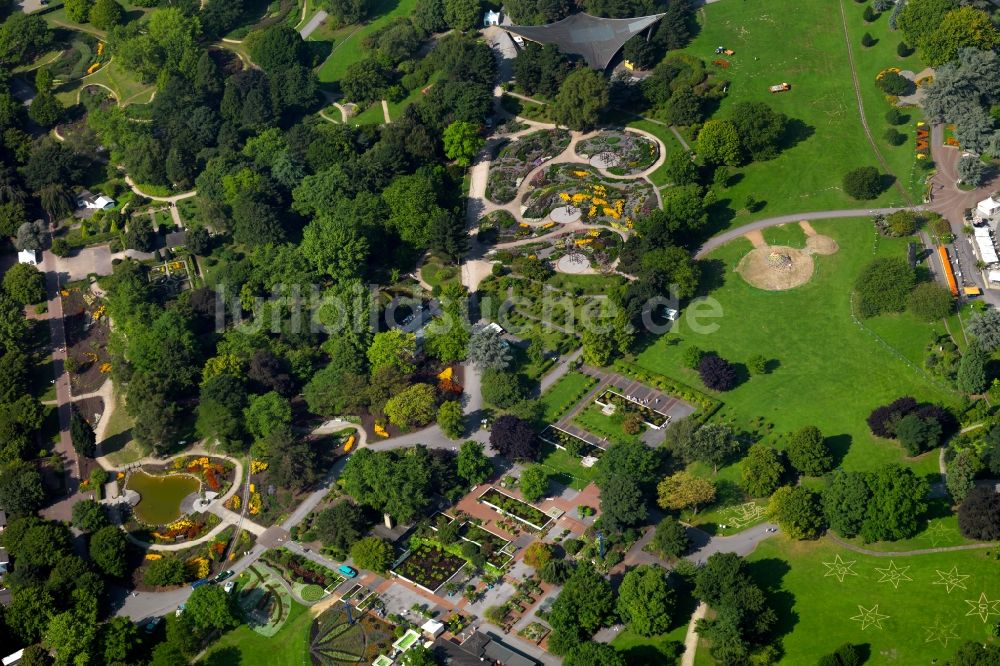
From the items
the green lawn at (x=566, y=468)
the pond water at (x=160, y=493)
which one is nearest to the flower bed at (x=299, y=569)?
the pond water at (x=160, y=493)

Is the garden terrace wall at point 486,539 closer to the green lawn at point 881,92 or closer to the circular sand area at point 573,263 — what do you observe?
the circular sand area at point 573,263

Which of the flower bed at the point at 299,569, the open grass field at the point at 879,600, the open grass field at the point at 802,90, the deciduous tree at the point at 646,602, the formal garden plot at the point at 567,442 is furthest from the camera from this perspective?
the open grass field at the point at 802,90

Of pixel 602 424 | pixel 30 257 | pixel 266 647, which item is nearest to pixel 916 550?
pixel 602 424

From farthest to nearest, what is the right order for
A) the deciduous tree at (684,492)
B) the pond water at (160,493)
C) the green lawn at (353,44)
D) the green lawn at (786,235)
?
the green lawn at (353,44), the green lawn at (786,235), the pond water at (160,493), the deciduous tree at (684,492)

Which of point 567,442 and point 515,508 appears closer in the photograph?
point 515,508

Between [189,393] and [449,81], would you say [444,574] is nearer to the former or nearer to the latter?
[189,393]

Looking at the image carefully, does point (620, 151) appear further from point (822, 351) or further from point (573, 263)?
point (822, 351)

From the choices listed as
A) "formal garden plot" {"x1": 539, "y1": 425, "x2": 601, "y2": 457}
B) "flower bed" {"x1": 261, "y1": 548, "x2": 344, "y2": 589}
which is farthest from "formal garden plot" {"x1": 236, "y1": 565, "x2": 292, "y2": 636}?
"formal garden plot" {"x1": 539, "y1": 425, "x2": 601, "y2": 457}
